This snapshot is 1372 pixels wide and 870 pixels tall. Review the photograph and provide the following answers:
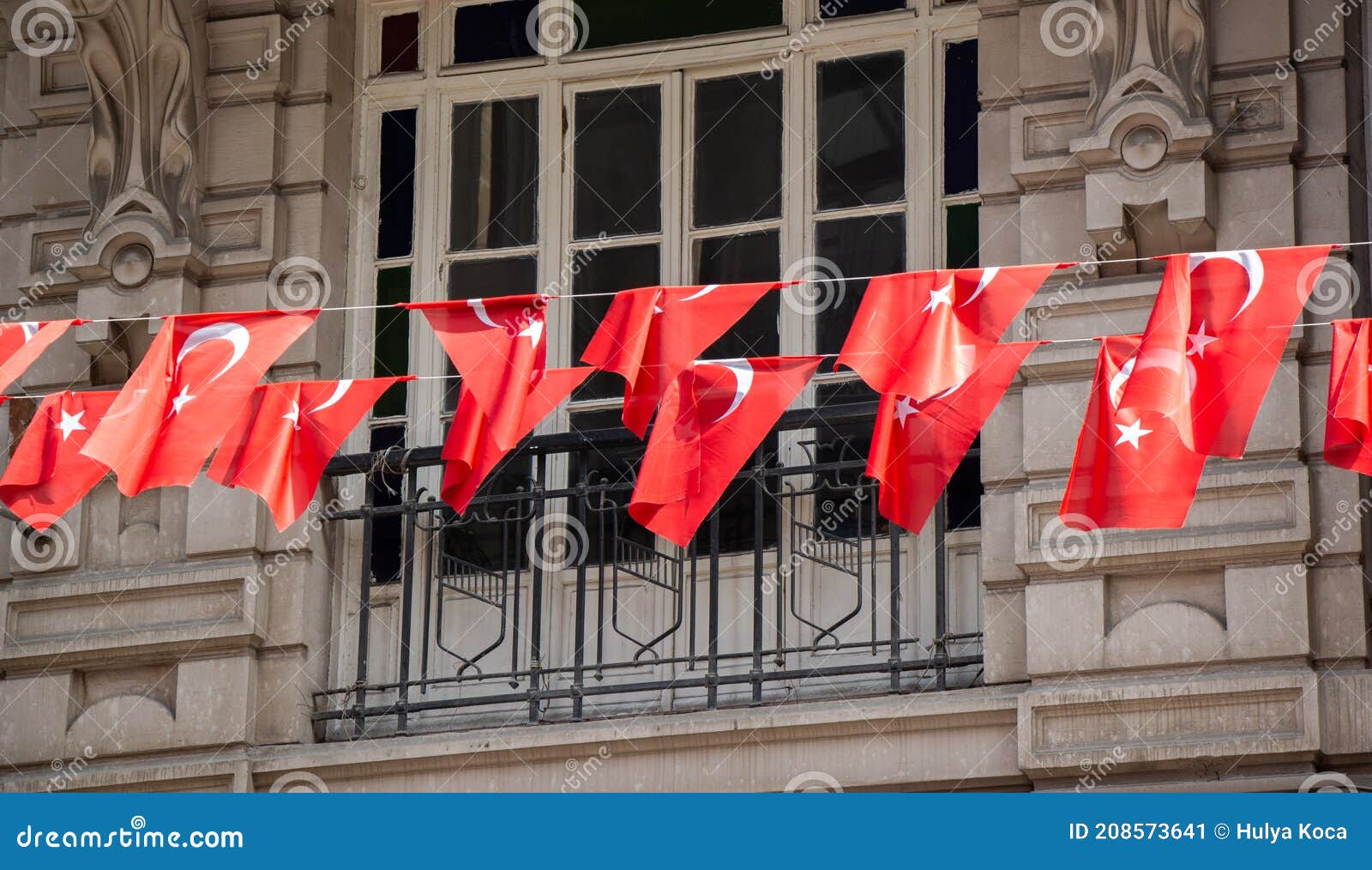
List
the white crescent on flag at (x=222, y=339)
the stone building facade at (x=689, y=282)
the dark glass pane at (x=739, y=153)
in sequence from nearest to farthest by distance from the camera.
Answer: the stone building facade at (x=689, y=282) → the white crescent on flag at (x=222, y=339) → the dark glass pane at (x=739, y=153)

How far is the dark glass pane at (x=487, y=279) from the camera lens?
10.4 metres

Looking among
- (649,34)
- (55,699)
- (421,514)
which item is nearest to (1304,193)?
(649,34)

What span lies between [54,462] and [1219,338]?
3977mm

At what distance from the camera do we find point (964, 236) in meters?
9.91

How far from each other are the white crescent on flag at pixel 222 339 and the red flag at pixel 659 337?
1239 mm

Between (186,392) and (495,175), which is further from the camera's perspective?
(495,175)

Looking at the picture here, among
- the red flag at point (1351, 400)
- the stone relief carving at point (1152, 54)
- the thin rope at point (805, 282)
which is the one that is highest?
→ the stone relief carving at point (1152, 54)

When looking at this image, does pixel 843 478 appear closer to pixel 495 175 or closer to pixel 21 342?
pixel 495 175

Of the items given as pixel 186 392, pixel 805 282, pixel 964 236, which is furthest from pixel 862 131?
pixel 186 392

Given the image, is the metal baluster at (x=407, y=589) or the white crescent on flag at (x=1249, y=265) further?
the metal baluster at (x=407, y=589)

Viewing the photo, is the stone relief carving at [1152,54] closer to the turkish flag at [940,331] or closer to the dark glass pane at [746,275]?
the turkish flag at [940,331]

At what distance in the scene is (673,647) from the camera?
9.77m

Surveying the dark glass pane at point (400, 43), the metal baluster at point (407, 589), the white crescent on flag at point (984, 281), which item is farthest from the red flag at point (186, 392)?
the white crescent on flag at point (984, 281)

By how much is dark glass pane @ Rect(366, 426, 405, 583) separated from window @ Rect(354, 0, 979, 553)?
7.6 inches
